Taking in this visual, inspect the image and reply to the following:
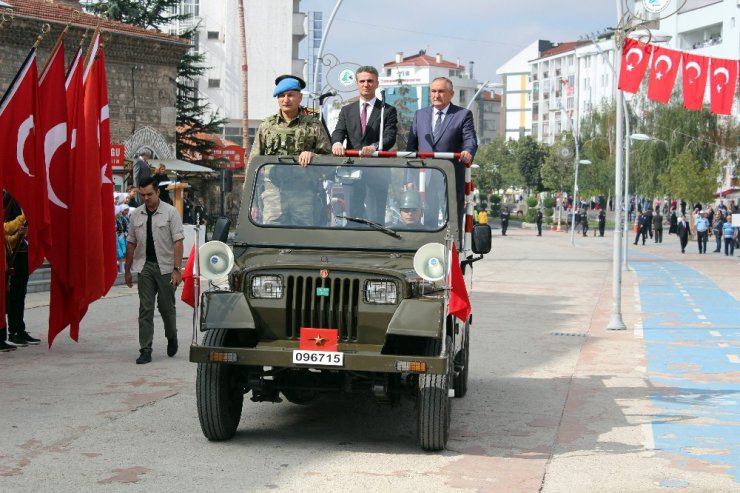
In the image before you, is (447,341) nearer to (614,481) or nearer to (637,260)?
(614,481)

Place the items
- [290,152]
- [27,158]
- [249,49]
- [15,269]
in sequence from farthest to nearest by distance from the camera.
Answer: [249,49] → [15,269] → [27,158] → [290,152]

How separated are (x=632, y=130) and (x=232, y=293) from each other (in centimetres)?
7939

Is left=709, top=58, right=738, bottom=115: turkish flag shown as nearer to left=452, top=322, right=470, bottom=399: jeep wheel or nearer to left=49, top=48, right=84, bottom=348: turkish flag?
left=49, top=48, right=84, bottom=348: turkish flag

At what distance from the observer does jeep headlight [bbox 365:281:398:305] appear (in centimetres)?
841

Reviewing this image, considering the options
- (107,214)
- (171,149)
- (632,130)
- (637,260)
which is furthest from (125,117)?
(632,130)

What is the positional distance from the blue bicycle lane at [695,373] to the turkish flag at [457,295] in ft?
5.83

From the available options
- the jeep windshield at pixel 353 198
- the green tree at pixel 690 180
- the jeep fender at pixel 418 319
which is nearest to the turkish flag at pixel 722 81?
the jeep windshield at pixel 353 198

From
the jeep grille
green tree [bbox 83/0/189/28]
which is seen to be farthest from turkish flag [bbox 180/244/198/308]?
green tree [bbox 83/0/189/28]

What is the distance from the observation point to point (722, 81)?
79.6ft

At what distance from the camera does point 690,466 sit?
8219mm

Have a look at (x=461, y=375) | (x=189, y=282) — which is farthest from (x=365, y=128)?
(x=189, y=282)

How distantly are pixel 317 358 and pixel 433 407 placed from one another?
2.76ft

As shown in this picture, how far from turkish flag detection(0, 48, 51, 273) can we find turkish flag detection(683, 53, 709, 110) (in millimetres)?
13670

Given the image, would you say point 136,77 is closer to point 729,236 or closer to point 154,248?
point 729,236
